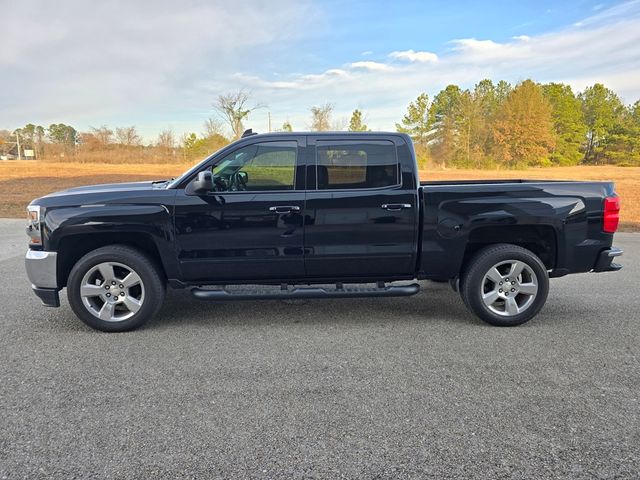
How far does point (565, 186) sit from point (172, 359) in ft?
13.0

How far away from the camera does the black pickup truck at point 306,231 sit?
4.29 meters

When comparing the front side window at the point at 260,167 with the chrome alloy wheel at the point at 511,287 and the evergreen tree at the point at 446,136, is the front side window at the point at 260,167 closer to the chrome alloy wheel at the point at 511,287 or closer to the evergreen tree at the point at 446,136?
the chrome alloy wheel at the point at 511,287

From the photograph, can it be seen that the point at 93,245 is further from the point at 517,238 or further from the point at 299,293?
the point at 517,238

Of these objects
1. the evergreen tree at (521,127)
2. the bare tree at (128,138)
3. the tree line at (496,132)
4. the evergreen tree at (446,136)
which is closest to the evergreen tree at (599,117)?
the tree line at (496,132)

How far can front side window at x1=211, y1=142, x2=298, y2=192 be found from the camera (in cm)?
444

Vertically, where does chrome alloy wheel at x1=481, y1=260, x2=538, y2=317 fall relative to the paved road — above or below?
above

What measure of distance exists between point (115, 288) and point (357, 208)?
241 cm

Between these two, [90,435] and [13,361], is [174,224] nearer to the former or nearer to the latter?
[13,361]

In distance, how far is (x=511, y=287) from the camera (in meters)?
4.49

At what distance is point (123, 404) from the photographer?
3.07 metres

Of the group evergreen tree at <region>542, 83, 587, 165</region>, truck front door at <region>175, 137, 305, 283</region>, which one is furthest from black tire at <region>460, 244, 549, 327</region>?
evergreen tree at <region>542, 83, 587, 165</region>

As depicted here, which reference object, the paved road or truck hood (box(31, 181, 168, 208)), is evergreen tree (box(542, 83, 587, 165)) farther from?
truck hood (box(31, 181, 168, 208))

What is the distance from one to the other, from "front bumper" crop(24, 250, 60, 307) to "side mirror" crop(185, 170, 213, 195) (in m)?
1.41

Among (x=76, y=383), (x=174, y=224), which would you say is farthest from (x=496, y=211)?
(x=76, y=383)
